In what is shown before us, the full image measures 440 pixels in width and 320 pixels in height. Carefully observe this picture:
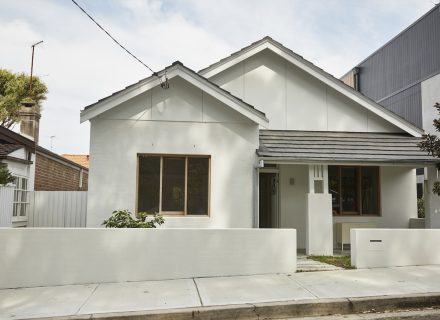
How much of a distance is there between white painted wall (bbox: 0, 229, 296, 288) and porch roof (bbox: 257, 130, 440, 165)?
3034 millimetres

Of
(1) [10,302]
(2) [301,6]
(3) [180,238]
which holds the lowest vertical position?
(1) [10,302]

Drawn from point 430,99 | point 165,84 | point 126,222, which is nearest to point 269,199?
point 165,84

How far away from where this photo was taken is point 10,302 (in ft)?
22.9

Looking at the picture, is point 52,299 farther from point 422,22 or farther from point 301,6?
point 422,22

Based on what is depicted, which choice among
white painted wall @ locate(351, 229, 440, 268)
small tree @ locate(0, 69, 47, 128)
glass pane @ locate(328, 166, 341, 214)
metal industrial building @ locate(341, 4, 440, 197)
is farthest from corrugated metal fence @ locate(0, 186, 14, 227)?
small tree @ locate(0, 69, 47, 128)

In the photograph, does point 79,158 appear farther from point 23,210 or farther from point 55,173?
point 23,210

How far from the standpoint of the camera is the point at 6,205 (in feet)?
39.9

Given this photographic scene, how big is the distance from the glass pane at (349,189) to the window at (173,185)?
186 inches

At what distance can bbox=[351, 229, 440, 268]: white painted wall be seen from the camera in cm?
946

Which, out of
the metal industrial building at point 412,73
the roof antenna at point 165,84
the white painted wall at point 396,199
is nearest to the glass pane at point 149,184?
the roof antenna at point 165,84

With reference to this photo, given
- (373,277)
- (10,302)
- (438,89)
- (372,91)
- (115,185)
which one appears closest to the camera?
(10,302)

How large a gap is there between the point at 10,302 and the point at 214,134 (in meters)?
6.36

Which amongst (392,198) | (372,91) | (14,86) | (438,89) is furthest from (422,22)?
(14,86)

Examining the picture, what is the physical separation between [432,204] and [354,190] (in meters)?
2.27
